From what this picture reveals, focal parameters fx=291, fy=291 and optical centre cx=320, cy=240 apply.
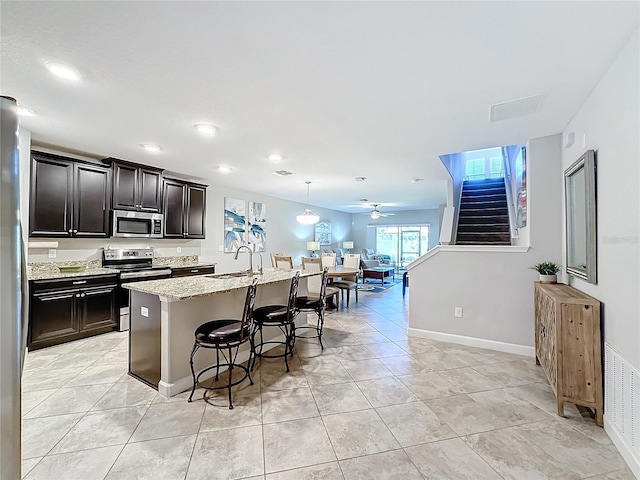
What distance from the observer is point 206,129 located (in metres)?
3.10

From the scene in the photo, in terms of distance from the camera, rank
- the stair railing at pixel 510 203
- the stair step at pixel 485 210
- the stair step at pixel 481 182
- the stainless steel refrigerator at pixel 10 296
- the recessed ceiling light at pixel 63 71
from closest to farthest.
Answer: the stainless steel refrigerator at pixel 10 296 < the recessed ceiling light at pixel 63 71 < the stair railing at pixel 510 203 < the stair step at pixel 485 210 < the stair step at pixel 481 182

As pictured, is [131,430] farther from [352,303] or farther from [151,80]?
[352,303]

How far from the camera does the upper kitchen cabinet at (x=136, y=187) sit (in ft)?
14.1

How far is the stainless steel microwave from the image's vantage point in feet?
14.0

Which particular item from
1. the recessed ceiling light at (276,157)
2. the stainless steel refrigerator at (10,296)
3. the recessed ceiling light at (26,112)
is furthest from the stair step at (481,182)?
the stainless steel refrigerator at (10,296)

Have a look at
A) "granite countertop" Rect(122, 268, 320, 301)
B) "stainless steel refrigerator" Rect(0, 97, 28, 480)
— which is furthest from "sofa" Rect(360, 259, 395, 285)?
"stainless steel refrigerator" Rect(0, 97, 28, 480)

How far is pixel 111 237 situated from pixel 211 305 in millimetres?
2620

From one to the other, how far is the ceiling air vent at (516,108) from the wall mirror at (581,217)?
0.58 meters

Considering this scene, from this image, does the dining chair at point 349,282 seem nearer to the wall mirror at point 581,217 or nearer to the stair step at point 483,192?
the stair step at point 483,192

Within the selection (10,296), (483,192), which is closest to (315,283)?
(10,296)

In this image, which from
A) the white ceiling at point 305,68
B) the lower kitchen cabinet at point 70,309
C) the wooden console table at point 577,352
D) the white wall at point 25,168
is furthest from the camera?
the lower kitchen cabinet at point 70,309

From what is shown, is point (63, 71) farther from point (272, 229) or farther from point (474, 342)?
point (272, 229)

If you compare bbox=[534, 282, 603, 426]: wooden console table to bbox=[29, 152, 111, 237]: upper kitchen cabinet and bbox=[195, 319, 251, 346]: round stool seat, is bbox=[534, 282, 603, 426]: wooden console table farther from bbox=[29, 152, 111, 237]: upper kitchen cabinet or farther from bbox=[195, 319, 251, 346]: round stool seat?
bbox=[29, 152, 111, 237]: upper kitchen cabinet

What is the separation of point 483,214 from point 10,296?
23.1ft
